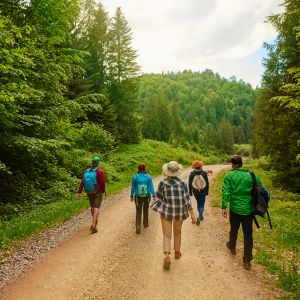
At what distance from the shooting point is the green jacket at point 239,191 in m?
7.69

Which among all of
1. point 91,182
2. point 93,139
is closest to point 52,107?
point 91,182

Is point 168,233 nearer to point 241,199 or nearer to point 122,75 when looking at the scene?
point 241,199

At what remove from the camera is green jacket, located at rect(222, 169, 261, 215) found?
25.2ft

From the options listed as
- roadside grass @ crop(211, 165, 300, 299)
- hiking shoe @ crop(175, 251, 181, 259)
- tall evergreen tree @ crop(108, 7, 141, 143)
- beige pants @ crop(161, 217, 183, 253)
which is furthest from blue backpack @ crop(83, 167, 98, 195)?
tall evergreen tree @ crop(108, 7, 141, 143)

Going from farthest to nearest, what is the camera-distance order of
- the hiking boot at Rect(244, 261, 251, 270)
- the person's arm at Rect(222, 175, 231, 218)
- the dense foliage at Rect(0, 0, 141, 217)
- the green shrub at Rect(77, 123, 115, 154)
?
1. the green shrub at Rect(77, 123, 115, 154)
2. the dense foliage at Rect(0, 0, 141, 217)
3. the person's arm at Rect(222, 175, 231, 218)
4. the hiking boot at Rect(244, 261, 251, 270)

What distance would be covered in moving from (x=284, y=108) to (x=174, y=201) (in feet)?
37.3

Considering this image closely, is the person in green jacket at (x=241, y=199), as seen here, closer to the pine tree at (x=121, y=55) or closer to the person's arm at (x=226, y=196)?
the person's arm at (x=226, y=196)

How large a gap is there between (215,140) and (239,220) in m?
110

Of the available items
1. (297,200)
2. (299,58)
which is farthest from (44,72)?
(297,200)

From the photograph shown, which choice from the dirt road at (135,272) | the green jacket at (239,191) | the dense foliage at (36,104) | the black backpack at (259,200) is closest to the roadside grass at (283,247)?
the dirt road at (135,272)

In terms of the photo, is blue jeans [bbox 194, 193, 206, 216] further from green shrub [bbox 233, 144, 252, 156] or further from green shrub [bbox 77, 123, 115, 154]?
green shrub [bbox 233, 144, 252, 156]

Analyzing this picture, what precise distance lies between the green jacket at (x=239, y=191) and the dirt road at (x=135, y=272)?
1391mm

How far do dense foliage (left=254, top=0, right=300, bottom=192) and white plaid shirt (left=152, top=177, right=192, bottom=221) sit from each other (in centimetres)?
962

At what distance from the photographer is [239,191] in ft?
25.5
